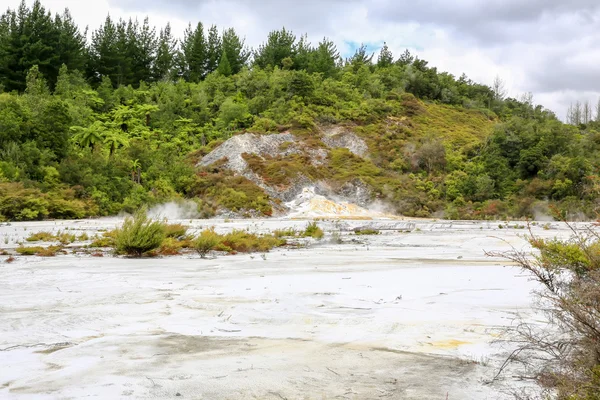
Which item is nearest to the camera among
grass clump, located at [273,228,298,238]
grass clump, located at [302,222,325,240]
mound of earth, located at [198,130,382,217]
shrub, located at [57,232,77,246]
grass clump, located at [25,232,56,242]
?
shrub, located at [57,232,77,246]

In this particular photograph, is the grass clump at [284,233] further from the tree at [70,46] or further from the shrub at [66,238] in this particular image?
the tree at [70,46]

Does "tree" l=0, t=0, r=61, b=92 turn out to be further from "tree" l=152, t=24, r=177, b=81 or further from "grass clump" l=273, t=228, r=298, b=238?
"grass clump" l=273, t=228, r=298, b=238

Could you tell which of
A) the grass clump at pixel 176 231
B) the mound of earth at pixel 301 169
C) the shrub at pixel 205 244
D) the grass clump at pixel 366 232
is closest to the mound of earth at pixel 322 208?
the mound of earth at pixel 301 169

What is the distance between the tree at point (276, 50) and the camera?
62.8 metres

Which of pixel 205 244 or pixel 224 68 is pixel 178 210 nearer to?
pixel 205 244

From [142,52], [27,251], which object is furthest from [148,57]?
[27,251]

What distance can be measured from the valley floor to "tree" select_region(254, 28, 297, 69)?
53082 millimetres

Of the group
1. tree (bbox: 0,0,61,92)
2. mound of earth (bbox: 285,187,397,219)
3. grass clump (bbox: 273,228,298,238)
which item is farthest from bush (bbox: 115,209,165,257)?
tree (bbox: 0,0,61,92)

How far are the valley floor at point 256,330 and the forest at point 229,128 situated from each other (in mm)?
16106

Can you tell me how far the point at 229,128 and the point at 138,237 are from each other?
3021 centimetres

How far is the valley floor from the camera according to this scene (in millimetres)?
4391

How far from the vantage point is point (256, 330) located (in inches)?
245

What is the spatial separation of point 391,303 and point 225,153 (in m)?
30.3

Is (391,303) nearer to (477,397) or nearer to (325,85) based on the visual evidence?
(477,397)
